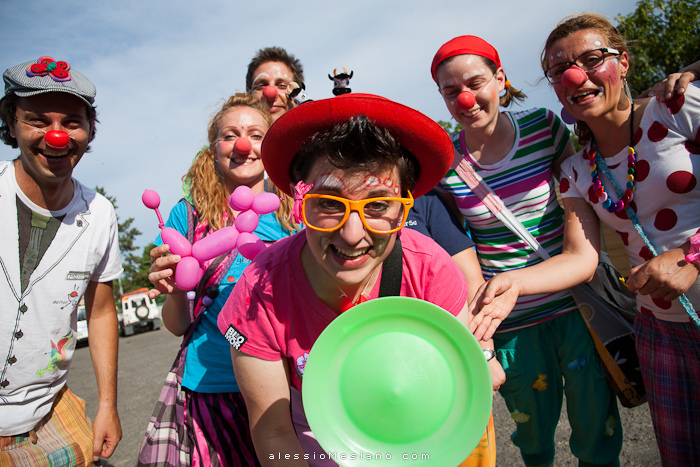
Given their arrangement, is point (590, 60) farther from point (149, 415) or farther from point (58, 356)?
point (149, 415)

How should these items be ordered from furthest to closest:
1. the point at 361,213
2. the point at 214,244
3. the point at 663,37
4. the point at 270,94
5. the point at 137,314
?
1. the point at 137,314
2. the point at 663,37
3. the point at 270,94
4. the point at 214,244
5. the point at 361,213

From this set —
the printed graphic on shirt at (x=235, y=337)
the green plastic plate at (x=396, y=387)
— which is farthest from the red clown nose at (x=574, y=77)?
the printed graphic on shirt at (x=235, y=337)

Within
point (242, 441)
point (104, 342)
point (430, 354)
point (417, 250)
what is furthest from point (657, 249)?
point (104, 342)

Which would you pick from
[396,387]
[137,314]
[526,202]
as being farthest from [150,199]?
[137,314]

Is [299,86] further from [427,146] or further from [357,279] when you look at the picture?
[357,279]

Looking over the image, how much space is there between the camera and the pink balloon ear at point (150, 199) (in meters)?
2.17

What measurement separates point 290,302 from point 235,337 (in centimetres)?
25

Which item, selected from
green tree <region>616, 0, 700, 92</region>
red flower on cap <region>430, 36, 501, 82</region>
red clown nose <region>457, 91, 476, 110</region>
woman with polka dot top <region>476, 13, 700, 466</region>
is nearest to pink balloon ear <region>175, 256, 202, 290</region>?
woman with polka dot top <region>476, 13, 700, 466</region>

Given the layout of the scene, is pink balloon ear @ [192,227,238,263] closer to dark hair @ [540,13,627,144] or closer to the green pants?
the green pants

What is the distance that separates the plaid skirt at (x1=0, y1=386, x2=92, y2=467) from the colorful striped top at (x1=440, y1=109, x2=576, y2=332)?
2494 millimetres

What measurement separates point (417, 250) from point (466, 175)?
0.98m

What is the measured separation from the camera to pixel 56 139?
2.20 metres

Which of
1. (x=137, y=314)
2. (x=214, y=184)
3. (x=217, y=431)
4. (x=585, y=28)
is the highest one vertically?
(x=585, y=28)

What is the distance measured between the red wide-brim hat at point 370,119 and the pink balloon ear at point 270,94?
1907 millimetres
